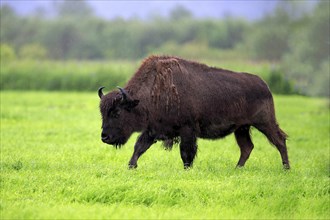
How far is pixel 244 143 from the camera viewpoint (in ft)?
42.5

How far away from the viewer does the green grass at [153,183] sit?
864 centimetres

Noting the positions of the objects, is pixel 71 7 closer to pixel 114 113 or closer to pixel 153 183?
pixel 114 113

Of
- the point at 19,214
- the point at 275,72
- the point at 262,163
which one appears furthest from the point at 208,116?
the point at 275,72

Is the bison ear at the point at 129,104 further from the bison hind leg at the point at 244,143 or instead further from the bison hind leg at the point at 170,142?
the bison hind leg at the point at 244,143

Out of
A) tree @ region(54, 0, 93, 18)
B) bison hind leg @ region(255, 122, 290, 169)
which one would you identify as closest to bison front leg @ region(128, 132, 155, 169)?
bison hind leg @ region(255, 122, 290, 169)

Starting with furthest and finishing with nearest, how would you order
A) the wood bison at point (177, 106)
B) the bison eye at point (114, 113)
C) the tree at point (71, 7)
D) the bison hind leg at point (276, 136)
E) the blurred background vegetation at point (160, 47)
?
the tree at point (71, 7), the blurred background vegetation at point (160, 47), the bison hind leg at point (276, 136), the wood bison at point (177, 106), the bison eye at point (114, 113)

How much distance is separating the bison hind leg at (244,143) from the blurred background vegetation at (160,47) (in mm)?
16865

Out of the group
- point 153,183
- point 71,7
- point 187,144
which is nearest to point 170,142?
point 187,144

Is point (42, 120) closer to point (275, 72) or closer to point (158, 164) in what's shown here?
point (158, 164)

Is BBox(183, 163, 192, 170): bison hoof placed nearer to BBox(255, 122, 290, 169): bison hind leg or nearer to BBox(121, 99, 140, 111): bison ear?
BBox(121, 99, 140, 111): bison ear

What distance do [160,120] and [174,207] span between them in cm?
287

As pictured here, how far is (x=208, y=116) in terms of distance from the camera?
1198cm

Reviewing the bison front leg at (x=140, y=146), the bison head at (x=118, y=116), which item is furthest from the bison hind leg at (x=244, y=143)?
the bison head at (x=118, y=116)

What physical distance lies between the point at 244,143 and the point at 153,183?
3.69 meters
